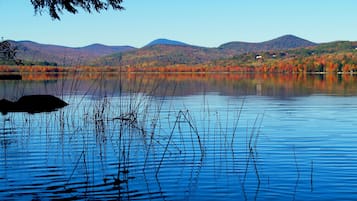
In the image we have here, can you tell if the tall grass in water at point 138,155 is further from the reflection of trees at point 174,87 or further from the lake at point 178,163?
the reflection of trees at point 174,87

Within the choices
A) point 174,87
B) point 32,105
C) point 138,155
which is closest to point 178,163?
point 138,155

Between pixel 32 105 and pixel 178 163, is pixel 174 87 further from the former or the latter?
pixel 178 163

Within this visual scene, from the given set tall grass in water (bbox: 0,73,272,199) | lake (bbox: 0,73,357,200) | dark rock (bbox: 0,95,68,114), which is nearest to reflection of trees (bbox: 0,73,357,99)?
dark rock (bbox: 0,95,68,114)

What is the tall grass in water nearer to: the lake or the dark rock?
the lake

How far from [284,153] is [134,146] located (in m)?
4.27

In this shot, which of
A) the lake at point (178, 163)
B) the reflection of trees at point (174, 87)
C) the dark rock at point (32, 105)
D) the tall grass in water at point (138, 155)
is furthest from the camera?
the reflection of trees at point (174, 87)

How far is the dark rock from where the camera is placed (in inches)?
987

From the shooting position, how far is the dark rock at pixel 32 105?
25.1 meters

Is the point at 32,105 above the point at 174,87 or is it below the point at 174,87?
below

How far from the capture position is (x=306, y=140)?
14555mm

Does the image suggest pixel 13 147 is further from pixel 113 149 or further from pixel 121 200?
pixel 121 200

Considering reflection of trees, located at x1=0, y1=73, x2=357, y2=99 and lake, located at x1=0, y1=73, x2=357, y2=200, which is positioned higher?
reflection of trees, located at x1=0, y1=73, x2=357, y2=99

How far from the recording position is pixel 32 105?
86.3 ft

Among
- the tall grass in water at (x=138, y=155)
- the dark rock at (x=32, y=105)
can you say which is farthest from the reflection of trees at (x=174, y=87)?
the tall grass in water at (x=138, y=155)
